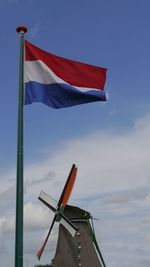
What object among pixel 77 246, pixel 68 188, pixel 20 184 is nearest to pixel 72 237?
pixel 77 246

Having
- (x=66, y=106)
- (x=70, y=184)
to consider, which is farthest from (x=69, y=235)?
(x=66, y=106)

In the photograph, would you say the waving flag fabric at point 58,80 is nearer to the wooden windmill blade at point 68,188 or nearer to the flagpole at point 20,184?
the flagpole at point 20,184

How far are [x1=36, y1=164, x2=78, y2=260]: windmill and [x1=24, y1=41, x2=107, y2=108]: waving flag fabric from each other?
422 inches

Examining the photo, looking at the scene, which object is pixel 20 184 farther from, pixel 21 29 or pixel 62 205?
pixel 62 205

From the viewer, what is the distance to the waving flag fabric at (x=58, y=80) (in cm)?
1292

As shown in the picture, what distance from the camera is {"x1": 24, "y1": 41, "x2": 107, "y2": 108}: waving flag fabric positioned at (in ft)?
42.4

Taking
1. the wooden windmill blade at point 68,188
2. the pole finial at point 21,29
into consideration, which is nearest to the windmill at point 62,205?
the wooden windmill blade at point 68,188

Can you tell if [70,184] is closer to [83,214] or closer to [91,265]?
[83,214]

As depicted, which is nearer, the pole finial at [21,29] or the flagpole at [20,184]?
the flagpole at [20,184]

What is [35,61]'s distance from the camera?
13055 mm

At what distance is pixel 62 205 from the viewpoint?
23531 mm

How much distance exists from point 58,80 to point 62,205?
11.6m

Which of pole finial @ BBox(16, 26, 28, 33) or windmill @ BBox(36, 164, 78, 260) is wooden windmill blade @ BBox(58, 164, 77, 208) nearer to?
windmill @ BBox(36, 164, 78, 260)

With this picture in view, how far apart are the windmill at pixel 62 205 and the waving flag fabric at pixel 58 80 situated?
10.7 meters
